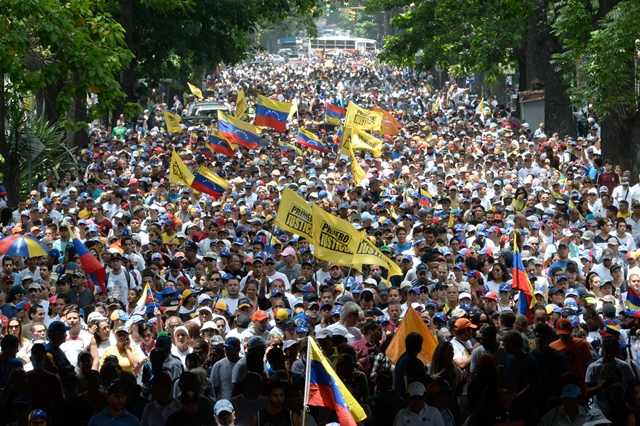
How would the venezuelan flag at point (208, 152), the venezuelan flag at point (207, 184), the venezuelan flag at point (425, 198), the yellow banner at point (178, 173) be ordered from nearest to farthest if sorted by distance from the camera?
1. the yellow banner at point (178, 173)
2. the venezuelan flag at point (207, 184)
3. the venezuelan flag at point (425, 198)
4. the venezuelan flag at point (208, 152)

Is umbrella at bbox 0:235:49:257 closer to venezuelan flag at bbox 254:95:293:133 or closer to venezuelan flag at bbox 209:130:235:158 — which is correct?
venezuelan flag at bbox 209:130:235:158

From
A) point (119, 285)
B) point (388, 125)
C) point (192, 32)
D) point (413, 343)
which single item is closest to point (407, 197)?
point (119, 285)

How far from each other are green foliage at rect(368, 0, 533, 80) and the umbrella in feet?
63.5

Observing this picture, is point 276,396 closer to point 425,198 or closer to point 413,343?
point 413,343

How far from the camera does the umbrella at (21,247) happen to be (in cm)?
1538

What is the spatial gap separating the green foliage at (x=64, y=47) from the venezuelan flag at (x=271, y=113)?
34.9 feet

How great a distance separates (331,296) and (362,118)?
13.5 metres

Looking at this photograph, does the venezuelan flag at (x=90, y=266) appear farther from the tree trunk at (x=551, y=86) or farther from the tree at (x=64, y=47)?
the tree trunk at (x=551, y=86)

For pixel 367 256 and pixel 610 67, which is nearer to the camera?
pixel 367 256

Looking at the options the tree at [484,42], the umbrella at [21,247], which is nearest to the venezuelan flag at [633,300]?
the umbrella at [21,247]

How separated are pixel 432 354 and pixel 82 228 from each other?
8.57 m

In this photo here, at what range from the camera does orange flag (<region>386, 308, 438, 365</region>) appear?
11484 mm

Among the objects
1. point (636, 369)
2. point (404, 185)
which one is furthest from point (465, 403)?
point (404, 185)

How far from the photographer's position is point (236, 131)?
27.4m
